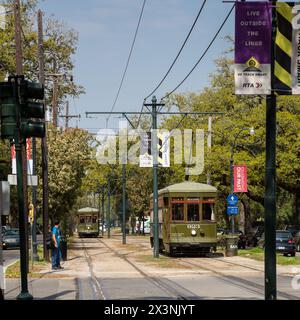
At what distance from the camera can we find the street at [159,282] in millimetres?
16312

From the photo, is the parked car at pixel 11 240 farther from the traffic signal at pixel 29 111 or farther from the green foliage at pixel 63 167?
the traffic signal at pixel 29 111

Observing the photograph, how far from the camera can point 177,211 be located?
3419 centimetres

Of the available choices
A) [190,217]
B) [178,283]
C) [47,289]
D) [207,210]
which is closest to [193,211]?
[190,217]

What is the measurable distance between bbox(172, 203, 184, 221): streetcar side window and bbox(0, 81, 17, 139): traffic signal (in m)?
22.2

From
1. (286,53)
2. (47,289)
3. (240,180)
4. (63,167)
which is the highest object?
(286,53)

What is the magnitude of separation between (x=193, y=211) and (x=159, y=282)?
13987 millimetres

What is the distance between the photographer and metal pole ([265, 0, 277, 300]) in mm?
10547

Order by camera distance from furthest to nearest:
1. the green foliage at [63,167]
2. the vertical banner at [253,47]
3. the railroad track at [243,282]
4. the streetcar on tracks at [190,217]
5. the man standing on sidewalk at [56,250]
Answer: the green foliage at [63,167] < the streetcar on tracks at [190,217] < the man standing on sidewalk at [56,250] < the railroad track at [243,282] < the vertical banner at [253,47]

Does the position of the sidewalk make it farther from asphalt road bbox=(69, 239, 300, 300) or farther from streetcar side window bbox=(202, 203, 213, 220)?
streetcar side window bbox=(202, 203, 213, 220)

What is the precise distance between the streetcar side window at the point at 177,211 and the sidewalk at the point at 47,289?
13.2 m

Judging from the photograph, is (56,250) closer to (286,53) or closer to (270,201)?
(270,201)

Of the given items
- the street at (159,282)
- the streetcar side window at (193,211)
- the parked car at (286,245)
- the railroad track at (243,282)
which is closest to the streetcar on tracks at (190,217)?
the streetcar side window at (193,211)

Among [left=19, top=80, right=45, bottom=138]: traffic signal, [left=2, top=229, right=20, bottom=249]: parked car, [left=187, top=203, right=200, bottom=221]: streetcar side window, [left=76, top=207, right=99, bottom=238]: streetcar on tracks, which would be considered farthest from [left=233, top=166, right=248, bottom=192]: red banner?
[left=76, top=207, right=99, bottom=238]: streetcar on tracks
